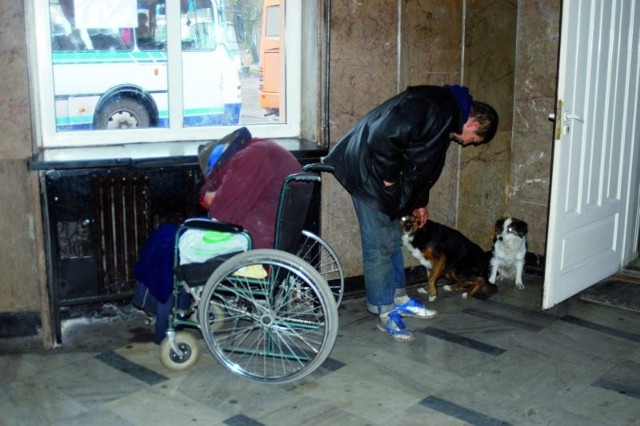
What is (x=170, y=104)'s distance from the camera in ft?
12.6

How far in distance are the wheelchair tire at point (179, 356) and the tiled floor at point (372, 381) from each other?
51 millimetres

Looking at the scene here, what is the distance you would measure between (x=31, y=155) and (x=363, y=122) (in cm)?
147

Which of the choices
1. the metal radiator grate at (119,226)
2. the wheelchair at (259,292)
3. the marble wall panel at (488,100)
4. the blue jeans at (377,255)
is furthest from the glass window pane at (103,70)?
the marble wall panel at (488,100)

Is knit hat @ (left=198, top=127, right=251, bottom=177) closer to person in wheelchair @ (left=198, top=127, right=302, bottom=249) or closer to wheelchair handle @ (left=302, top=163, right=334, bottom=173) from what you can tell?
person in wheelchair @ (left=198, top=127, right=302, bottom=249)

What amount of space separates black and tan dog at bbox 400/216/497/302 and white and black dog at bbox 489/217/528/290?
8 cm

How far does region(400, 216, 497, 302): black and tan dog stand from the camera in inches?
159

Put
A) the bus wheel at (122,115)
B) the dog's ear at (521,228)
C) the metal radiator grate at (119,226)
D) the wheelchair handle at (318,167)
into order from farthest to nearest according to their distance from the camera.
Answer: the dog's ear at (521,228) → the bus wheel at (122,115) → the metal radiator grate at (119,226) → the wheelchair handle at (318,167)

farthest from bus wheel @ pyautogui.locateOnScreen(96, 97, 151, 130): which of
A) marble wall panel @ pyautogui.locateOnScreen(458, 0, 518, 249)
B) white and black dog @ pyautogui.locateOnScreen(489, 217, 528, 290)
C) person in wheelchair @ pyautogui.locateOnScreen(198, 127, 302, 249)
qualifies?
white and black dog @ pyautogui.locateOnScreen(489, 217, 528, 290)

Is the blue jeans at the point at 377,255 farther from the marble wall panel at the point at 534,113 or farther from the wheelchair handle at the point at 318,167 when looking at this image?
the marble wall panel at the point at 534,113

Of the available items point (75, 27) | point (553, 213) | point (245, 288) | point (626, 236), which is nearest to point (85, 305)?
point (245, 288)

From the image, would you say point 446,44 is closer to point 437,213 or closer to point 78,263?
point 437,213

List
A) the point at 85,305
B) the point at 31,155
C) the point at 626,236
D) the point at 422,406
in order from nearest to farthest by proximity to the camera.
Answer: the point at 422,406 → the point at 31,155 → the point at 85,305 → the point at 626,236

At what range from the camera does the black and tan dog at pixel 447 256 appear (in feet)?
13.3

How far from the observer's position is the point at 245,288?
3016mm
